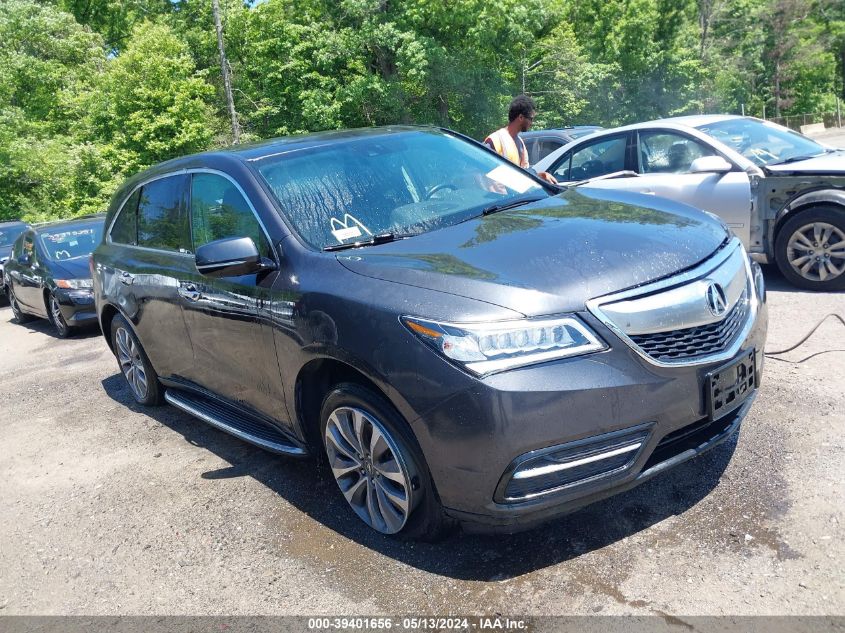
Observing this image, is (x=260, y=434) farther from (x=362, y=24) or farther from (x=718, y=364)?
(x=362, y=24)

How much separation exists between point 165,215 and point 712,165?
486cm

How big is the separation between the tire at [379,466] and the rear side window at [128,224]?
8.86ft

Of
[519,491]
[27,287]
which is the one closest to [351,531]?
[519,491]

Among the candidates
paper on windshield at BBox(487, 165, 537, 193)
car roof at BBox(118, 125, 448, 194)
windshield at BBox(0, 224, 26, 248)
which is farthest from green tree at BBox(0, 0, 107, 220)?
paper on windshield at BBox(487, 165, 537, 193)

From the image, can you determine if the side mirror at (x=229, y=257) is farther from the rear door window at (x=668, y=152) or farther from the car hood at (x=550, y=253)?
the rear door window at (x=668, y=152)

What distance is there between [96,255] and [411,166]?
3.14m

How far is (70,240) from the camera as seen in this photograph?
425 inches

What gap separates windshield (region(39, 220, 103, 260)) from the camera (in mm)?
10547

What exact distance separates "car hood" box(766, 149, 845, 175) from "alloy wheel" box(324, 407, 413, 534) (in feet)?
17.2

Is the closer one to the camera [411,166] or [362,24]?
[411,166]

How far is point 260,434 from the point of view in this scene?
4117 mm

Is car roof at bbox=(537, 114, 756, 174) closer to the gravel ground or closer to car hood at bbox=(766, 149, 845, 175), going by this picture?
car hood at bbox=(766, 149, 845, 175)

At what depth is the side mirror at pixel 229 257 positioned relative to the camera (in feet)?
11.7

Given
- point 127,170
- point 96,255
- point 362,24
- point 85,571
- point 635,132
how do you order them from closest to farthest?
point 85,571 → point 96,255 → point 635,132 → point 127,170 → point 362,24
